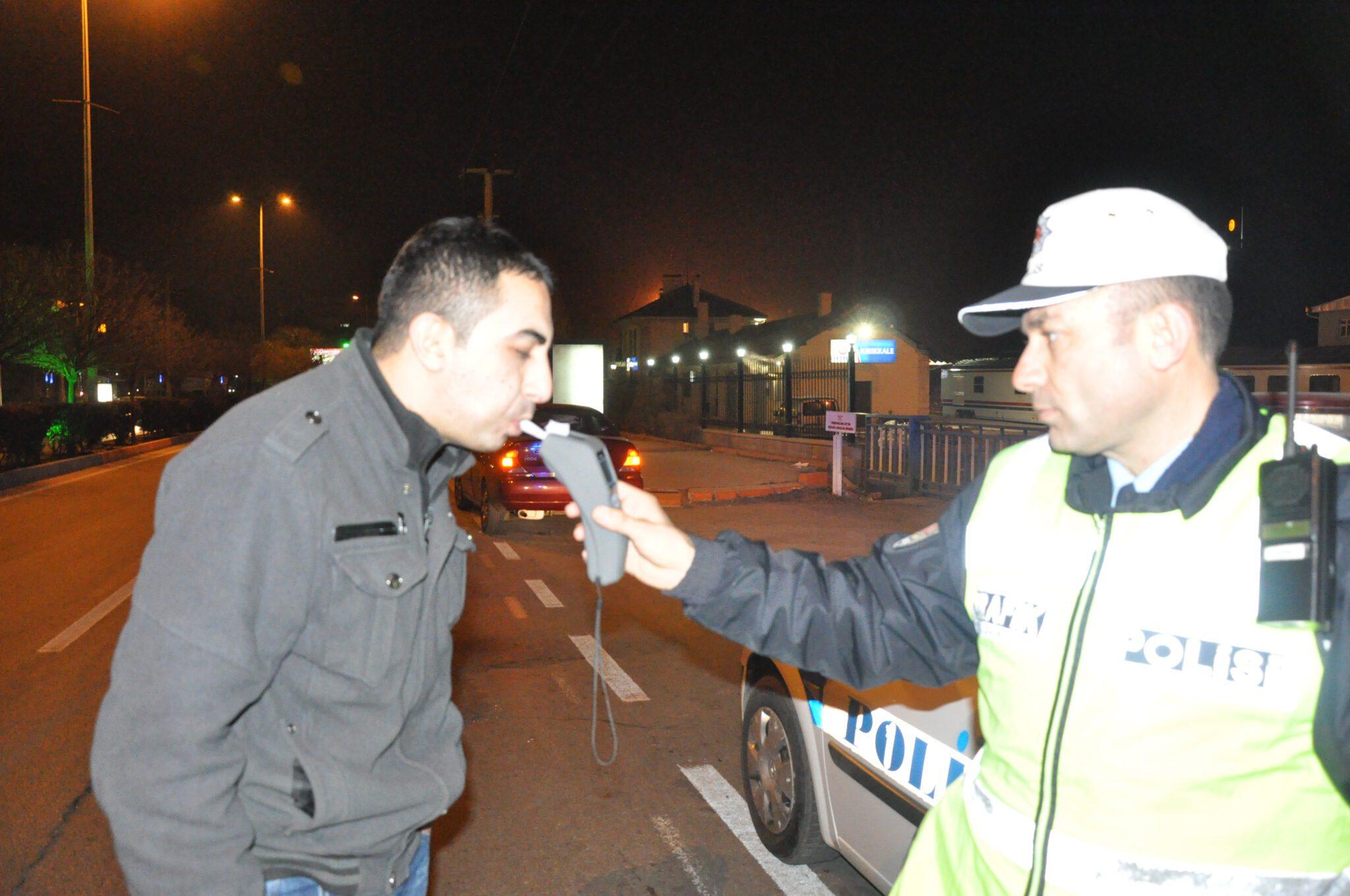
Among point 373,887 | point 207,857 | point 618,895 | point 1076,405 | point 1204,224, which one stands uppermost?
point 1204,224

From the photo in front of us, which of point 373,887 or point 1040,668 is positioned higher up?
point 1040,668

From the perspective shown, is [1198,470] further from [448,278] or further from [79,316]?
[79,316]

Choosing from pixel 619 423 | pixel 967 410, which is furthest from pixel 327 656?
pixel 967 410

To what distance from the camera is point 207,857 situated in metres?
1.46

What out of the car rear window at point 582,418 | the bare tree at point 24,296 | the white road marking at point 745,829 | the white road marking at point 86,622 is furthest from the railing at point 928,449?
the bare tree at point 24,296

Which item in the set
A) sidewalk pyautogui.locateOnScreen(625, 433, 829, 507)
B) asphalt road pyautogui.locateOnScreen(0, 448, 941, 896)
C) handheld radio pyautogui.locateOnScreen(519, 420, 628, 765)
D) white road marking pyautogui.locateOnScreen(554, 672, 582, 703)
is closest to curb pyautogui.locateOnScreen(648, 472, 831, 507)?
sidewalk pyautogui.locateOnScreen(625, 433, 829, 507)

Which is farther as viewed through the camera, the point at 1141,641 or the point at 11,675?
the point at 11,675

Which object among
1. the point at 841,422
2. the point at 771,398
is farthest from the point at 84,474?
the point at 841,422

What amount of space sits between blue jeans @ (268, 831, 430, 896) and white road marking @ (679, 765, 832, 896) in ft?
6.91

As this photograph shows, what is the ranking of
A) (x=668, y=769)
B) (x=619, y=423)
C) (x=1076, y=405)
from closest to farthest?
1. (x=1076, y=405)
2. (x=668, y=769)
3. (x=619, y=423)

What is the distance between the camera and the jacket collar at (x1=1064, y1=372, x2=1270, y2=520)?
5.07 feet

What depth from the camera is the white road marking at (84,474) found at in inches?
687

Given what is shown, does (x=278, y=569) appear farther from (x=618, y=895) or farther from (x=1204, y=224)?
(x=618, y=895)

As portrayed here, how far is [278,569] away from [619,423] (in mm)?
35386
